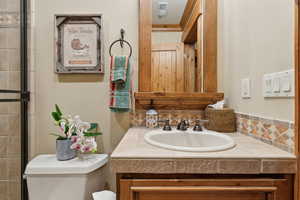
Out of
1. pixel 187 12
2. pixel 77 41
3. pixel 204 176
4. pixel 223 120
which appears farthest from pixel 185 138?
pixel 77 41

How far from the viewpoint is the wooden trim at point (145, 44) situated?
131cm

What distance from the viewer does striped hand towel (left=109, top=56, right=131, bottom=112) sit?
1.23 m

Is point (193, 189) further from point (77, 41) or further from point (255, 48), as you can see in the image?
point (77, 41)

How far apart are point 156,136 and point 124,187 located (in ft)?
1.40

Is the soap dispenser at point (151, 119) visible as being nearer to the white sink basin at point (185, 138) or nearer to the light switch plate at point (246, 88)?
the white sink basin at point (185, 138)

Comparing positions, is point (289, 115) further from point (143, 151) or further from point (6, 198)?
point (6, 198)

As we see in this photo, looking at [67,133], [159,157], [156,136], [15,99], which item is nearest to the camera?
[159,157]

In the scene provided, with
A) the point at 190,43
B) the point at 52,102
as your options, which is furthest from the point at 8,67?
the point at 190,43

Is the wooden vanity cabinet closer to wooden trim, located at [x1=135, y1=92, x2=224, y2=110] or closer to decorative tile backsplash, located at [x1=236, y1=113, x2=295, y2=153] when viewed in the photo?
decorative tile backsplash, located at [x1=236, y1=113, x2=295, y2=153]

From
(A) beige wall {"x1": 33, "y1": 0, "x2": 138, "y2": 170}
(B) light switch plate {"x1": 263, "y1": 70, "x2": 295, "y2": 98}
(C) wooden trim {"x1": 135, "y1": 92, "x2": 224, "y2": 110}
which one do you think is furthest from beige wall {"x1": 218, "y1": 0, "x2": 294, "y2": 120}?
(A) beige wall {"x1": 33, "y1": 0, "x2": 138, "y2": 170}

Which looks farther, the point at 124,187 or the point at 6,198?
the point at 6,198

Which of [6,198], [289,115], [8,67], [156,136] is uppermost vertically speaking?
[8,67]

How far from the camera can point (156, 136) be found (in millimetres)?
1051

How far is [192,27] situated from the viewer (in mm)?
1287
